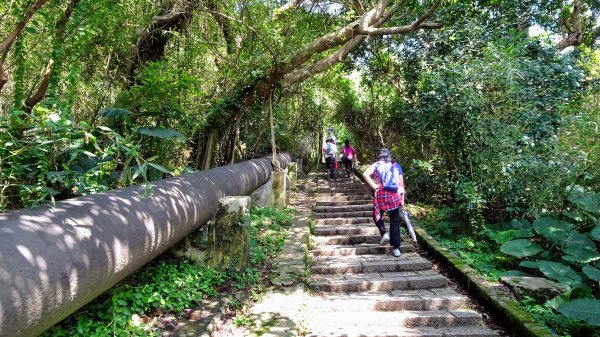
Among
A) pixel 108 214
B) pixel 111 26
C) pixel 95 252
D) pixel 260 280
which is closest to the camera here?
pixel 95 252

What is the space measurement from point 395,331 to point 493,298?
4.06ft

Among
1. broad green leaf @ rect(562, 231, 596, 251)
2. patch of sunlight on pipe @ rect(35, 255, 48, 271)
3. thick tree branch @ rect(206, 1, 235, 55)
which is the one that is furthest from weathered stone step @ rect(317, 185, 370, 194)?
patch of sunlight on pipe @ rect(35, 255, 48, 271)

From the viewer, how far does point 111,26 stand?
5.42 metres

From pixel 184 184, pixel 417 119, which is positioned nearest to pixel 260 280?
pixel 184 184

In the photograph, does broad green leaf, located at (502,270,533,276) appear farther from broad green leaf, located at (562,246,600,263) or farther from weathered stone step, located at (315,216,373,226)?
weathered stone step, located at (315,216,373,226)

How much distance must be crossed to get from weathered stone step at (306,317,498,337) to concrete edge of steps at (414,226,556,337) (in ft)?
0.79

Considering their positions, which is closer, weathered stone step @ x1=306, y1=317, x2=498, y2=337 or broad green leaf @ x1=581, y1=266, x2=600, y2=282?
weathered stone step @ x1=306, y1=317, x2=498, y2=337

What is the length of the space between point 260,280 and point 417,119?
517cm

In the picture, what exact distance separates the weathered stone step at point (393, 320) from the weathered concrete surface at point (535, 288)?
720mm

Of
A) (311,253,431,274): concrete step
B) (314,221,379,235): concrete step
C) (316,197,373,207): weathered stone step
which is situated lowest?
(311,253,431,274): concrete step

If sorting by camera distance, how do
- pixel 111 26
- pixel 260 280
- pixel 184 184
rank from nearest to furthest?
pixel 184 184, pixel 260 280, pixel 111 26

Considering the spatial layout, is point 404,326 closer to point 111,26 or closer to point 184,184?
point 184,184

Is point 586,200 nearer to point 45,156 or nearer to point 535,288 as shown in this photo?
point 535,288

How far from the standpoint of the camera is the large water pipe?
1573mm
